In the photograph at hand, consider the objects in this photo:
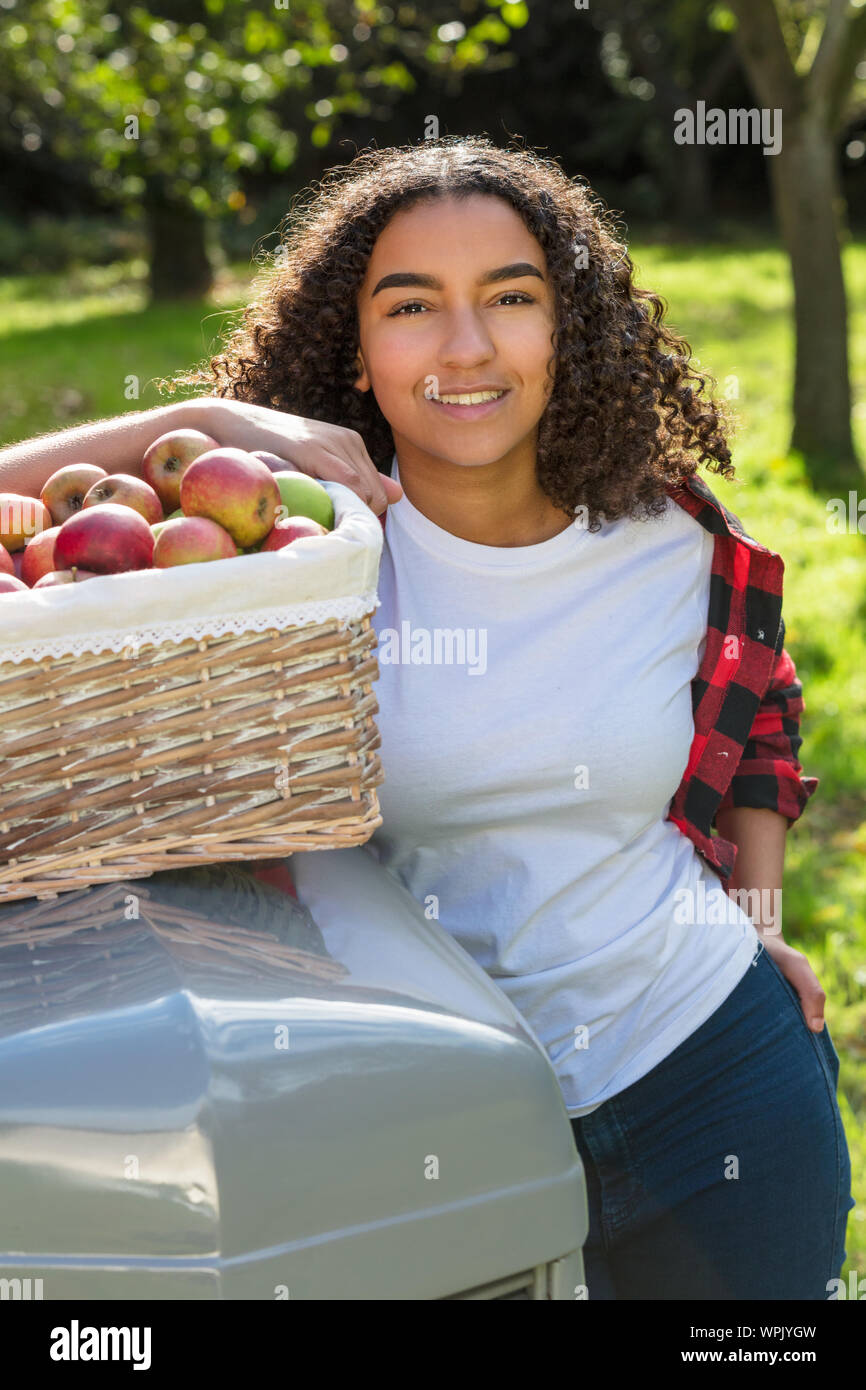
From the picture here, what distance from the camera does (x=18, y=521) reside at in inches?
63.9

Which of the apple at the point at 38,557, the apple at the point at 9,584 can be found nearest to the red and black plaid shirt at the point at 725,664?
the apple at the point at 38,557

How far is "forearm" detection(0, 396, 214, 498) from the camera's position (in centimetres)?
176

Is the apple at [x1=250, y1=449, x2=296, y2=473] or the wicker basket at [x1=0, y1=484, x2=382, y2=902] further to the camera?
the apple at [x1=250, y1=449, x2=296, y2=473]

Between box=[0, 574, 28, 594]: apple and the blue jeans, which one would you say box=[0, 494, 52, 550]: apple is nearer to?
box=[0, 574, 28, 594]: apple

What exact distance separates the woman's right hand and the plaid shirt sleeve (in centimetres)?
70

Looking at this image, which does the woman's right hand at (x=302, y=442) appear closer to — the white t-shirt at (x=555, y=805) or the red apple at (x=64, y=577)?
the white t-shirt at (x=555, y=805)

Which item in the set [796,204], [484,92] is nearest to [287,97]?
[484,92]

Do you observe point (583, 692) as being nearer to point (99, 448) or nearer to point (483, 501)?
point (483, 501)

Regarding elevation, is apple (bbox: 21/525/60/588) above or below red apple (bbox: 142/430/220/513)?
below

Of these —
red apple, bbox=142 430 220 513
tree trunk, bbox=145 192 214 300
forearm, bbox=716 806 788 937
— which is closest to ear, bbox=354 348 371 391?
red apple, bbox=142 430 220 513

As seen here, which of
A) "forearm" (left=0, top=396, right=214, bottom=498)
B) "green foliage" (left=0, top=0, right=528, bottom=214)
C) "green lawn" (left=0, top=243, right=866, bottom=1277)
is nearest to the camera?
"forearm" (left=0, top=396, right=214, bottom=498)

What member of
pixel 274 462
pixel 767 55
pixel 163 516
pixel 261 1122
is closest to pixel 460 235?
pixel 274 462

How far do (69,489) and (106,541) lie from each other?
241 mm

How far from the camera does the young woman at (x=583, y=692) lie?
72.1 inches
